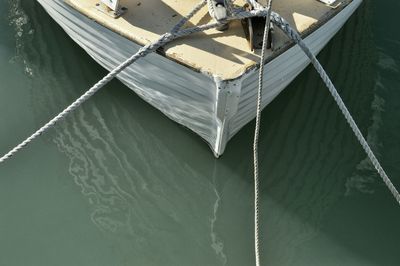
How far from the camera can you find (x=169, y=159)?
382 centimetres

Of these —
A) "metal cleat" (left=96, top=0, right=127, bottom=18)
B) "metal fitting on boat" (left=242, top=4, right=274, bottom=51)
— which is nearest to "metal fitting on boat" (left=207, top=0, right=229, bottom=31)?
"metal fitting on boat" (left=242, top=4, right=274, bottom=51)

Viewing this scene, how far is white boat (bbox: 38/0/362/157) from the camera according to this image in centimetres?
310

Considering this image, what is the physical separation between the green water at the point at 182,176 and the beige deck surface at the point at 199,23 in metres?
0.81

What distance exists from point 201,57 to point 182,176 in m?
0.94

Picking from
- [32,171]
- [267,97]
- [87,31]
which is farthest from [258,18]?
[32,171]

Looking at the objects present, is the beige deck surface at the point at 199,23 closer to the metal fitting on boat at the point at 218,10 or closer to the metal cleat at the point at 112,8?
the metal cleat at the point at 112,8

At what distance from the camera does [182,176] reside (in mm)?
3740

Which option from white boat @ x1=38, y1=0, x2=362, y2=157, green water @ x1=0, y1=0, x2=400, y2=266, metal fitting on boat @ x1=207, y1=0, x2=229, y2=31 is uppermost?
metal fitting on boat @ x1=207, y1=0, x2=229, y2=31

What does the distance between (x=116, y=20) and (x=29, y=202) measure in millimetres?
1229

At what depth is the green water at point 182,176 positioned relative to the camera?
3.39 m

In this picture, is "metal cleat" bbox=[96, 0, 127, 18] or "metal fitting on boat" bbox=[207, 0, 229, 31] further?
"metal cleat" bbox=[96, 0, 127, 18]

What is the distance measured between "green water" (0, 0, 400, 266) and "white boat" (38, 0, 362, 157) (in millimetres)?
287

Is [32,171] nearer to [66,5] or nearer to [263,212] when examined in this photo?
[66,5]

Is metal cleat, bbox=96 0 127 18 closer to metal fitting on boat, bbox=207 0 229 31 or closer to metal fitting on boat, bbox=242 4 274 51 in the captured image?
metal fitting on boat, bbox=207 0 229 31
